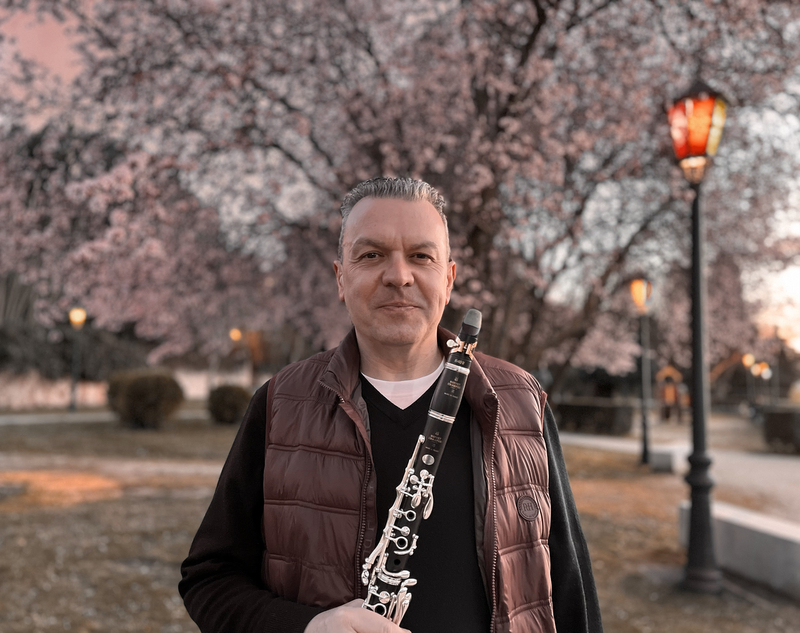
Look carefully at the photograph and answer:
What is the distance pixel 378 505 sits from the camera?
1736mm

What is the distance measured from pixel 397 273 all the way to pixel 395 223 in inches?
5.8

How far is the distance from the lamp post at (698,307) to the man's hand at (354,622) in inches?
220

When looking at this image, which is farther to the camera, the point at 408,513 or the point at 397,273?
the point at 397,273

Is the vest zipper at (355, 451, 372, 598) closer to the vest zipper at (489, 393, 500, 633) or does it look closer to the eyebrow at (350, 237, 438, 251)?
the vest zipper at (489, 393, 500, 633)

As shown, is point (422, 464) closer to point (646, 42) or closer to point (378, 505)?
point (378, 505)

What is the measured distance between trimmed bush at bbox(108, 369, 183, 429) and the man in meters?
19.8

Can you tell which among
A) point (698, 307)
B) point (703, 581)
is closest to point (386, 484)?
point (703, 581)

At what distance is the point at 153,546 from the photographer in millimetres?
7473

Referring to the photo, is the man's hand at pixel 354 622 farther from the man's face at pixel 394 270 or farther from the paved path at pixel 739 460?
the paved path at pixel 739 460

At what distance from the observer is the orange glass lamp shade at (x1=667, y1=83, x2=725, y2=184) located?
20.8ft

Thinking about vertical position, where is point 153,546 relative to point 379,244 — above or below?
below

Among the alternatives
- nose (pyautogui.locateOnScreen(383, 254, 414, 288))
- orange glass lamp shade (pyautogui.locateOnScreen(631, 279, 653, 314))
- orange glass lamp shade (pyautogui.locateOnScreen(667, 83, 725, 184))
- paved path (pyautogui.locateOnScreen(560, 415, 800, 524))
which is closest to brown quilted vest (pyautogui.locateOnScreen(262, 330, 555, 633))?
nose (pyautogui.locateOnScreen(383, 254, 414, 288))

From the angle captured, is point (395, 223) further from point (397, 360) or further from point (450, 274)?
point (397, 360)

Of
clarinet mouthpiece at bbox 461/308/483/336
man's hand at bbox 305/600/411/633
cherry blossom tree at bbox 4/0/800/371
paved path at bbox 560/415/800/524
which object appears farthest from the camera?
paved path at bbox 560/415/800/524
